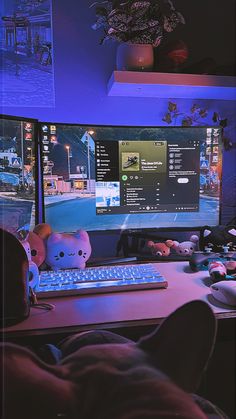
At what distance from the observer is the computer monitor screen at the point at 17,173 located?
3.43ft

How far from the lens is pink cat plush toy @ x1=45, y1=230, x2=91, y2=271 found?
3.23 ft

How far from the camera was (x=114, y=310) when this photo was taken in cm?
74

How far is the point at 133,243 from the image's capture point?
1243 mm

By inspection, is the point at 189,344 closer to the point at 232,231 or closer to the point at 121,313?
the point at 121,313

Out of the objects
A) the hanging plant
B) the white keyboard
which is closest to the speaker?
the white keyboard

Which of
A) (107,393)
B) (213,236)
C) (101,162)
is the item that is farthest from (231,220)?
(107,393)

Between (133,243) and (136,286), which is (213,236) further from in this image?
(136,286)

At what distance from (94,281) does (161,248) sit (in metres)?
Answer: 0.37

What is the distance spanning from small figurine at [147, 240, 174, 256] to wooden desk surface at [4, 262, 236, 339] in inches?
10.0

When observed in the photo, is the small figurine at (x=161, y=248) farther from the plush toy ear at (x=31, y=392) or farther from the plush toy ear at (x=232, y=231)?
the plush toy ear at (x=31, y=392)

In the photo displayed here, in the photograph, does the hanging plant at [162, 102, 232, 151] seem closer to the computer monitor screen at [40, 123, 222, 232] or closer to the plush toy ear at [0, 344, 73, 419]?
the computer monitor screen at [40, 123, 222, 232]

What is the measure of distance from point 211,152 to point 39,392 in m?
1.04

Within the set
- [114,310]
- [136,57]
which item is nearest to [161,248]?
[114,310]

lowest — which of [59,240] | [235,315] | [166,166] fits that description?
[235,315]
